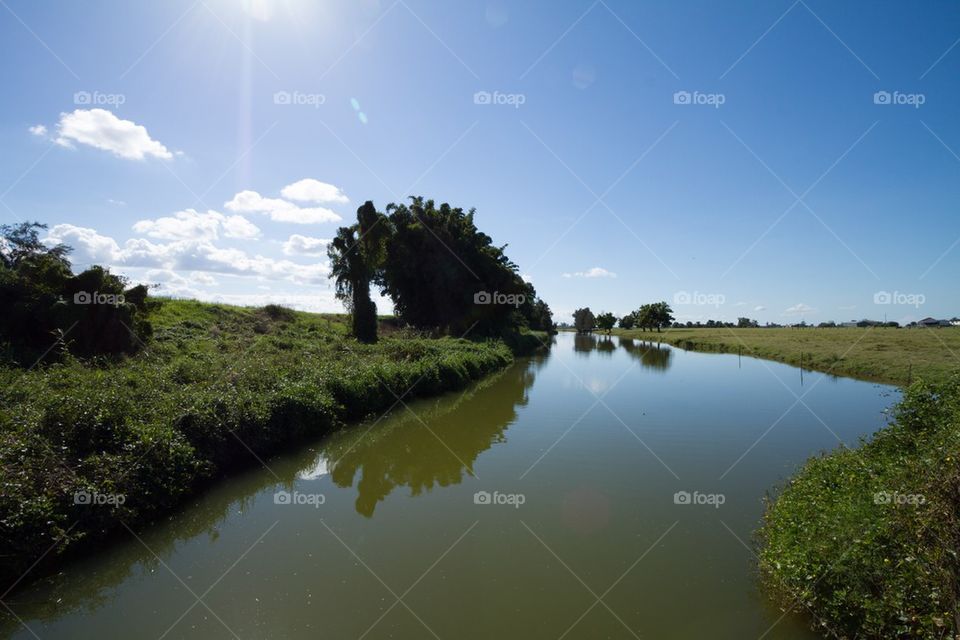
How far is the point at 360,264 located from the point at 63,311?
58.9ft

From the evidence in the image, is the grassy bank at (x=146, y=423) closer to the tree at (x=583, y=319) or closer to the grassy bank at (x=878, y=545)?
the grassy bank at (x=878, y=545)

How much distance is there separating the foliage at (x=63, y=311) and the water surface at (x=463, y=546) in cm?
825

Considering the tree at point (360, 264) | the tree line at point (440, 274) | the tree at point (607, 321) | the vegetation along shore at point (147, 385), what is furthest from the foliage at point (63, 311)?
the tree at point (607, 321)

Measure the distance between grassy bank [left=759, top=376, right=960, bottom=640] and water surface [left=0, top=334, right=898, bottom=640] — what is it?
617 mm

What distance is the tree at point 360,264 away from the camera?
30.6 m

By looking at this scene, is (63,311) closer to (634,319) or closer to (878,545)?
(878,545)

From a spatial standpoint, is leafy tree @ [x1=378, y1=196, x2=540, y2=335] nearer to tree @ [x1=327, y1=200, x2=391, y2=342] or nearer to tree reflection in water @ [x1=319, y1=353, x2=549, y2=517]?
tree @ [x1=327, y1=200, x2=391, y2=342]

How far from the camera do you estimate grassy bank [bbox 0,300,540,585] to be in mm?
6473

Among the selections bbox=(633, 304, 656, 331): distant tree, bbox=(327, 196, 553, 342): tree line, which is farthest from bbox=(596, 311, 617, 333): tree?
bbox=(327, 196, 553, 342): tree line

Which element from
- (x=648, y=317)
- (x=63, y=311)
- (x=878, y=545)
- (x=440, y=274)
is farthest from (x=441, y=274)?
(x=648, y=317)

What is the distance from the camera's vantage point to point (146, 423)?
8.78 metres

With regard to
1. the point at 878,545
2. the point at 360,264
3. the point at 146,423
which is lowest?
the point at 146,423

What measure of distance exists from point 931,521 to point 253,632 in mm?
6627

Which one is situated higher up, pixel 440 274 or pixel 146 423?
pixel 440 274
